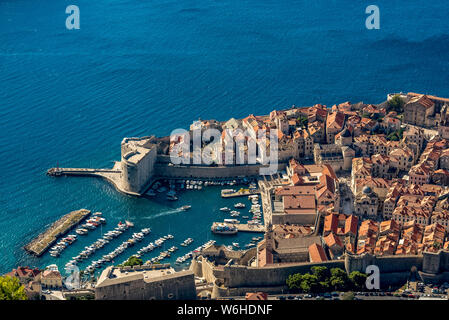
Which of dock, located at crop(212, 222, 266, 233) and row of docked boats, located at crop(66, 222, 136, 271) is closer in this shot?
row of docked boats, located at crop(66, 222, 136, 271)

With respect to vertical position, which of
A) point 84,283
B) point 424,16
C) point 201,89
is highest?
point 424,16

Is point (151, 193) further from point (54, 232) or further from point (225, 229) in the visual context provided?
point (54, 232)

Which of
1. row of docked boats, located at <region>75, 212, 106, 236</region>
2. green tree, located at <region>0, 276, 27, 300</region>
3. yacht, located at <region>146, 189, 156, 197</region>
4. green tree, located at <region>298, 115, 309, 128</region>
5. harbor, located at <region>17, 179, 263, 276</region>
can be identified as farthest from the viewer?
green tree, located at <region>298, 115, 309, 128</region>

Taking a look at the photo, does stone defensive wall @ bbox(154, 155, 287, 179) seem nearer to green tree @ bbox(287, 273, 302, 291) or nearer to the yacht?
the yacht

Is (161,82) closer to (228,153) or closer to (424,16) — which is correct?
(228,153)

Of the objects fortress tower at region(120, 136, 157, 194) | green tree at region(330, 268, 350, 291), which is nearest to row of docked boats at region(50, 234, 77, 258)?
fortress tower at region(120, 136, 157, 194)
